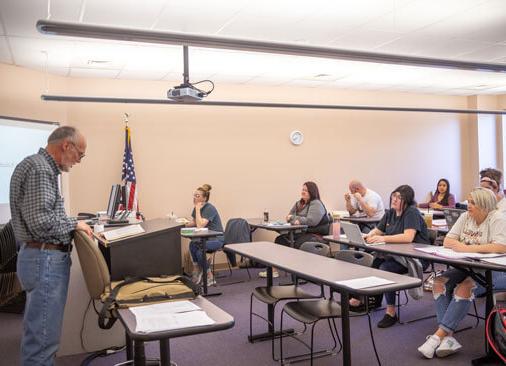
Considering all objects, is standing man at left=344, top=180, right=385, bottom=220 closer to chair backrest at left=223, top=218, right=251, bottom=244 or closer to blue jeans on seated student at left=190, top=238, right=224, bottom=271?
chair backrest at left=223, top=218, right=251, bottom=244

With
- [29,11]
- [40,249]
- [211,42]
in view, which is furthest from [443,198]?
[40,249]

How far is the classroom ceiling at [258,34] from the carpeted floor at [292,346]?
2.53 m

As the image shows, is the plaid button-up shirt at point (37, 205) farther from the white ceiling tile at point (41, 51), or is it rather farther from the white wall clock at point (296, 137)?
the white wall clock at point (296, 137)

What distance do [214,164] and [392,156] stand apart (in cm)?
342

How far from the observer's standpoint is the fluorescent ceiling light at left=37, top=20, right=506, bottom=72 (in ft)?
9.76

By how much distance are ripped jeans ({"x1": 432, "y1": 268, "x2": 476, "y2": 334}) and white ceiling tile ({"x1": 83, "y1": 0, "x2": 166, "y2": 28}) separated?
317 cm

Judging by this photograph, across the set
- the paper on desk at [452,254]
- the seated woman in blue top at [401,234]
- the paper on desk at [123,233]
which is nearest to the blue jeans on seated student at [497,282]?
the paper on desk at [452,254]

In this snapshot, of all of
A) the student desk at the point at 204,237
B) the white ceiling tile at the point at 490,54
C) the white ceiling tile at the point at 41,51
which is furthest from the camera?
the white ceiling tile at the point at 490,54

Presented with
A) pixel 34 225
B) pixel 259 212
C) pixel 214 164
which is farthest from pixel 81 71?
pixel 34 225

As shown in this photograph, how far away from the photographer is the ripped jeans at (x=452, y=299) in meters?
3.53

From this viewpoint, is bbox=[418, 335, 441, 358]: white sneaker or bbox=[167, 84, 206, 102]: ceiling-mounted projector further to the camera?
bbox=[167, 84, 206, 102]: ceiling-mounted projector

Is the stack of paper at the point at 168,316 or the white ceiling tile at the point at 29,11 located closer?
the stack of paper at the point at 168,316

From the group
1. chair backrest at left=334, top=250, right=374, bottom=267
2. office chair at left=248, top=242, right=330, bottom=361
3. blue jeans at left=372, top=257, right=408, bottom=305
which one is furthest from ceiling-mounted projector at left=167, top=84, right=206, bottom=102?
blue jeans at left=372, top=257, right=408, bottom=305

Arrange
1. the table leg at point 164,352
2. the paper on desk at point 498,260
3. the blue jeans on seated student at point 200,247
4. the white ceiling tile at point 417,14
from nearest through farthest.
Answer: the table leg at point 164,352 < the paper on desk at point 498,260 < the white ceiling tile at point 417,14 < the blue jeans on seated student at point 200,247
